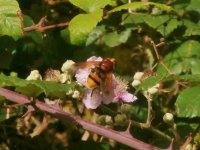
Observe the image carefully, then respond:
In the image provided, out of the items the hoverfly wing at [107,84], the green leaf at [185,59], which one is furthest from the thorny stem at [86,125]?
the green leaf at [185,59]

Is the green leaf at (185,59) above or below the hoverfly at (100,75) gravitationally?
below

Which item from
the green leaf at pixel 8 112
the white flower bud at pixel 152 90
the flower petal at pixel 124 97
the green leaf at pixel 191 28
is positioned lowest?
the green leaf at pixel 8 112

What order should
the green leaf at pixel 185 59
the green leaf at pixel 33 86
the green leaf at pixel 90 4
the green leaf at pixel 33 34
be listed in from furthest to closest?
1. the green leaf at pixel 185 59
2. the green leaf at pixel 33 34
3. the green leaf at pixel 90 4
4. the green leaf at pixel 33 86

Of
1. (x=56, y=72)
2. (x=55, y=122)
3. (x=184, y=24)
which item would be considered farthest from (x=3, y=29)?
(x=55, y=122)

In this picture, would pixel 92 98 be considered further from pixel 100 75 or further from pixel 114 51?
pixel 114 51

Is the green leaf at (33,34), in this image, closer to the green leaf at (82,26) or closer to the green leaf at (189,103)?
Answer: the green leaf at (82,26)

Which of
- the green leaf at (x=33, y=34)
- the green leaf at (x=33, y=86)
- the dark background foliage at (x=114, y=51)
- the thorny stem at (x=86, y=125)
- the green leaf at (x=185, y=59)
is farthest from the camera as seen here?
the green leaf at (x=185, y=59)

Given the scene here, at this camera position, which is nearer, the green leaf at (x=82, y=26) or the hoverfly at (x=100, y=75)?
the hoverfly at (x=100, y=75)
